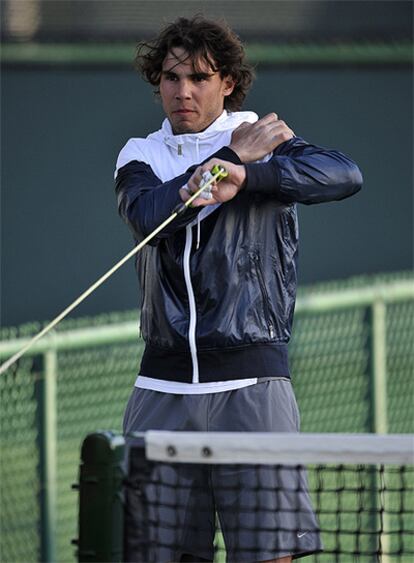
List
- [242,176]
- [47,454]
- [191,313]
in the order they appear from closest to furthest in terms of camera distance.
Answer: [242,176], [191,313], [47,454]

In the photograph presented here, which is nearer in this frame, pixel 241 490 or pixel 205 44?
pixel 241 490

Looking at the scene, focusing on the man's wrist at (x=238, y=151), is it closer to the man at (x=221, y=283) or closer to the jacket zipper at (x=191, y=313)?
the man at (x=221, y=283)

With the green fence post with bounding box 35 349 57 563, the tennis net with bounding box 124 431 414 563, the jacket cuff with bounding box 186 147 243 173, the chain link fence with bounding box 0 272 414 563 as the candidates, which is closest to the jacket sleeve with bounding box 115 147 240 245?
Answer: the jacket cuff with bounding box 186 147 243 173

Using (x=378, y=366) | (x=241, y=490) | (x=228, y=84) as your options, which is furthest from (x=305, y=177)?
(x=378, y=366)

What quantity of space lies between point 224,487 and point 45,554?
2.21m

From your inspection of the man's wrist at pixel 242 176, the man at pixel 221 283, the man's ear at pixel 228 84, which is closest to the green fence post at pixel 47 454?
the man at pixel 221 283

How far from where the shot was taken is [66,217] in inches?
386

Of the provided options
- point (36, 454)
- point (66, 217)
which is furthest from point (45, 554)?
point (66, 217)

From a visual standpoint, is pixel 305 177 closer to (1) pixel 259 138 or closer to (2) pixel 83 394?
(1) pixel 259 138

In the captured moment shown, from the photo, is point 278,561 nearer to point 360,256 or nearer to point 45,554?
point 45,554

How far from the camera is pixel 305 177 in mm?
4199

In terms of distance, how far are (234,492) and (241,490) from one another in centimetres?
3

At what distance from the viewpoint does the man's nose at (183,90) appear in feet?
14.3

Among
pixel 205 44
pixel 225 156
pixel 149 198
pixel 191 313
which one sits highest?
pixel 205 44
